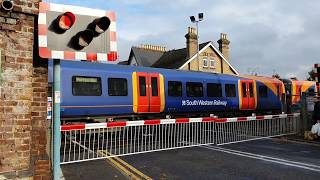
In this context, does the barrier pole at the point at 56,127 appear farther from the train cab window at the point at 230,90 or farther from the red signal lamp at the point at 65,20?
A: the train cab window at the point at 230,90

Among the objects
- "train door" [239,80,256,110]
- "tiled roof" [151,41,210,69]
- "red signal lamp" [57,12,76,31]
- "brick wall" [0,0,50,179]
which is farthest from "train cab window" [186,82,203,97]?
"tiled roof" [151,41,210,69]

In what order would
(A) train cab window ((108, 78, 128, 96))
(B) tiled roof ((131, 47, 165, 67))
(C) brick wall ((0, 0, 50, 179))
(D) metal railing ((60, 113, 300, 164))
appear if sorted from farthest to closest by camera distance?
1. (B) tiled roof ((131, 47, 165, 67))
2. (A) train cab window ((108, 78, 128, 96))
3. (D) metal railing ((60, 113, 300, 164))
4. (C) brick wall ((0, 0, 50, 179))

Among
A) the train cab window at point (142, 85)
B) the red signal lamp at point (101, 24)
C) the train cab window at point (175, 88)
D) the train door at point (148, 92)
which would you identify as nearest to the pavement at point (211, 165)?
the red signal lamp at point (101, 24)

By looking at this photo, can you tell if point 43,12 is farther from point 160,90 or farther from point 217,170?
point 160,90

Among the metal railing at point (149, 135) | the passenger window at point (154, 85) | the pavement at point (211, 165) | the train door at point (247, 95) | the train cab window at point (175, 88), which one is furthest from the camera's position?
the train door at point (247, 95)

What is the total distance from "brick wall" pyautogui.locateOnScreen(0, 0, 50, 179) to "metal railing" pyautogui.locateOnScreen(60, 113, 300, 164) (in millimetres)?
4481

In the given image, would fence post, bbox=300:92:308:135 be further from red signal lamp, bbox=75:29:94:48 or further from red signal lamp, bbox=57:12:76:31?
red signal lamp, bbox=57:12:76:31

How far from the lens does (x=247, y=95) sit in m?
23.6

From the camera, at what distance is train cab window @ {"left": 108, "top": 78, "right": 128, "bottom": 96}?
16641mm

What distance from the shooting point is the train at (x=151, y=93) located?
15.5m

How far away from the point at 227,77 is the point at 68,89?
34.9 ft

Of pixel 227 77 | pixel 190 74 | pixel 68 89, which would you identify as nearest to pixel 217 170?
pixel 68 89

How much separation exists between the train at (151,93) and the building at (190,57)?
17.3 m

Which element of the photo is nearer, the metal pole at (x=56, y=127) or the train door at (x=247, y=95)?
the metal pole at (x=56, y=127)
